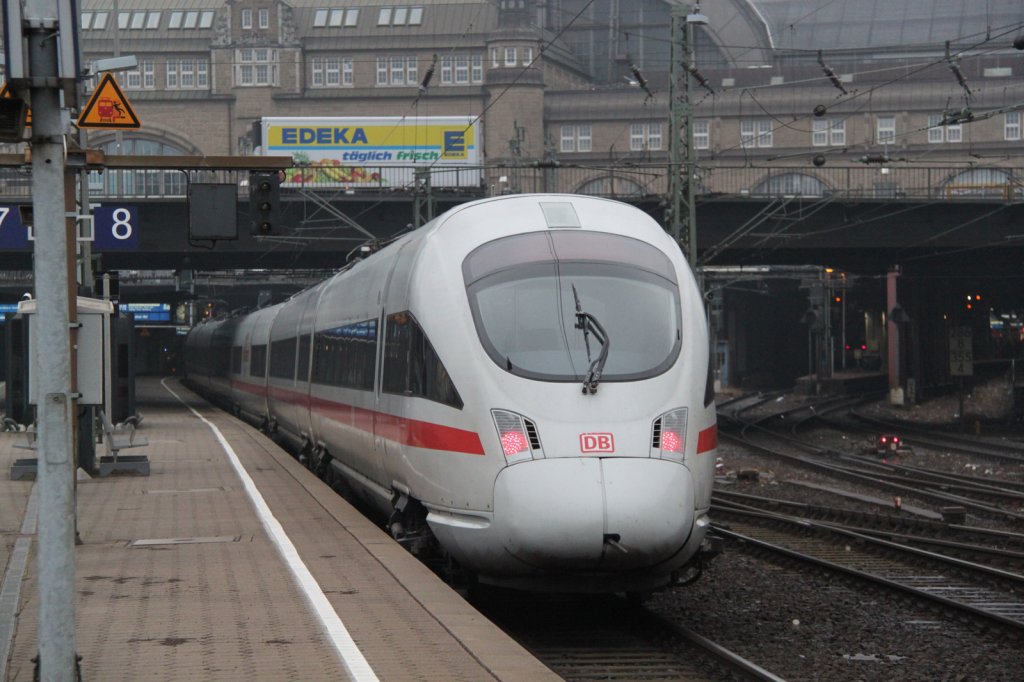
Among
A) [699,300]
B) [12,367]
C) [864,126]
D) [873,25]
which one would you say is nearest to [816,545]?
[699,300]

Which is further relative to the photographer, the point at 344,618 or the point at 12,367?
the point at 12,367

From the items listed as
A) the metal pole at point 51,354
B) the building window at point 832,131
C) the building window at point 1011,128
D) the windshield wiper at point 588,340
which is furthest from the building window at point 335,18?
the metal pole at point 51,354

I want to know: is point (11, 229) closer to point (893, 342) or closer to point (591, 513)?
point (591, 513)

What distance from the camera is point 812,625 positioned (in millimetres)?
11516

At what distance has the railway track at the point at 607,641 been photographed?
9.48 meters

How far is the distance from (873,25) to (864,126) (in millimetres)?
15882

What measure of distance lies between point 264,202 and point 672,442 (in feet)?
21.8

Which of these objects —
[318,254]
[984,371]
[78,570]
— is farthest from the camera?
[984,371]

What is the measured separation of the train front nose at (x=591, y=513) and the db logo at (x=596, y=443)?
8 cm

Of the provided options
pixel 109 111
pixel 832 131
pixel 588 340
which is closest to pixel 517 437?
pixel 588 340

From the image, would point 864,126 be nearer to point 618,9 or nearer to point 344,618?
point 618,9

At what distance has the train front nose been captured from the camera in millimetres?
9305

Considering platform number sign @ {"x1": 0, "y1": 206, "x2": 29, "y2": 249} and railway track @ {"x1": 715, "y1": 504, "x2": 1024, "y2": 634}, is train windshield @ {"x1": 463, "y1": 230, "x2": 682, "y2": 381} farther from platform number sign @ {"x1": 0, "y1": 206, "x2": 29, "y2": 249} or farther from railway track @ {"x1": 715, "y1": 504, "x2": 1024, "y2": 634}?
platform number sign @ {"x1": 0, "y1": 206, "x2": 29, "y2": 249}

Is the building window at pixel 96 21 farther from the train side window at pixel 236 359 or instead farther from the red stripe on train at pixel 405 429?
the red stripe on train at pixel 405 429
